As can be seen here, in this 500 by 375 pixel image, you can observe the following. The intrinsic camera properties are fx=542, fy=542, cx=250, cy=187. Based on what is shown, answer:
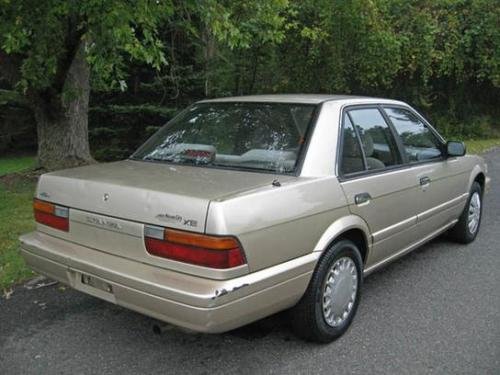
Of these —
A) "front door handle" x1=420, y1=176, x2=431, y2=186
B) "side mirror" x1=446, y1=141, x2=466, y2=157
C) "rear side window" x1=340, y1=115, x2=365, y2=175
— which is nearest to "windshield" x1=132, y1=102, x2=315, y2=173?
"rear side window" x1=340, y1=115, x2=365, y2=175

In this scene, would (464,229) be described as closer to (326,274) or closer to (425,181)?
(425,181)

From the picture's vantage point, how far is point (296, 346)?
3443mm

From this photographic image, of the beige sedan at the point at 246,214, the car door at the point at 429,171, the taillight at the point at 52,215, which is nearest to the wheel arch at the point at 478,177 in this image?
the car door at the point at 429,171

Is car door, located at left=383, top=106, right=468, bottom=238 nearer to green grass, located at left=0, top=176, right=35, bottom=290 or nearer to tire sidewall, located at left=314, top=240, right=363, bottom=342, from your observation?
tire sidewall, located at left=314, top=240, right=363, bottom=342

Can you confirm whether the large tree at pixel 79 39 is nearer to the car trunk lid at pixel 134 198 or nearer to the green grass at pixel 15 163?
the car trunk lid at pixel 134 198

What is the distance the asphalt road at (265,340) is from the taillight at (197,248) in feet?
2.46

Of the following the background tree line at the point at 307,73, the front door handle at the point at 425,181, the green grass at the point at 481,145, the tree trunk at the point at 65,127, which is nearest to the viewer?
the front door handle at the point at 425,181

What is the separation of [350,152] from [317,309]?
1.12 meters

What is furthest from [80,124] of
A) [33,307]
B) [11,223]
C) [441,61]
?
[441,61]

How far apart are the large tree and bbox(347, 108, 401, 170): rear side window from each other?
7.60 feet

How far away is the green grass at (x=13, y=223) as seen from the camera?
4609mm

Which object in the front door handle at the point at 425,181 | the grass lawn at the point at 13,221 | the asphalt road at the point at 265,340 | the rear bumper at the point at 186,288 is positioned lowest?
the grass lawn at the point at 13,221

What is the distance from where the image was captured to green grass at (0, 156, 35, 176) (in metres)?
15.5

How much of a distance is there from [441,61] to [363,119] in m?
12.7
